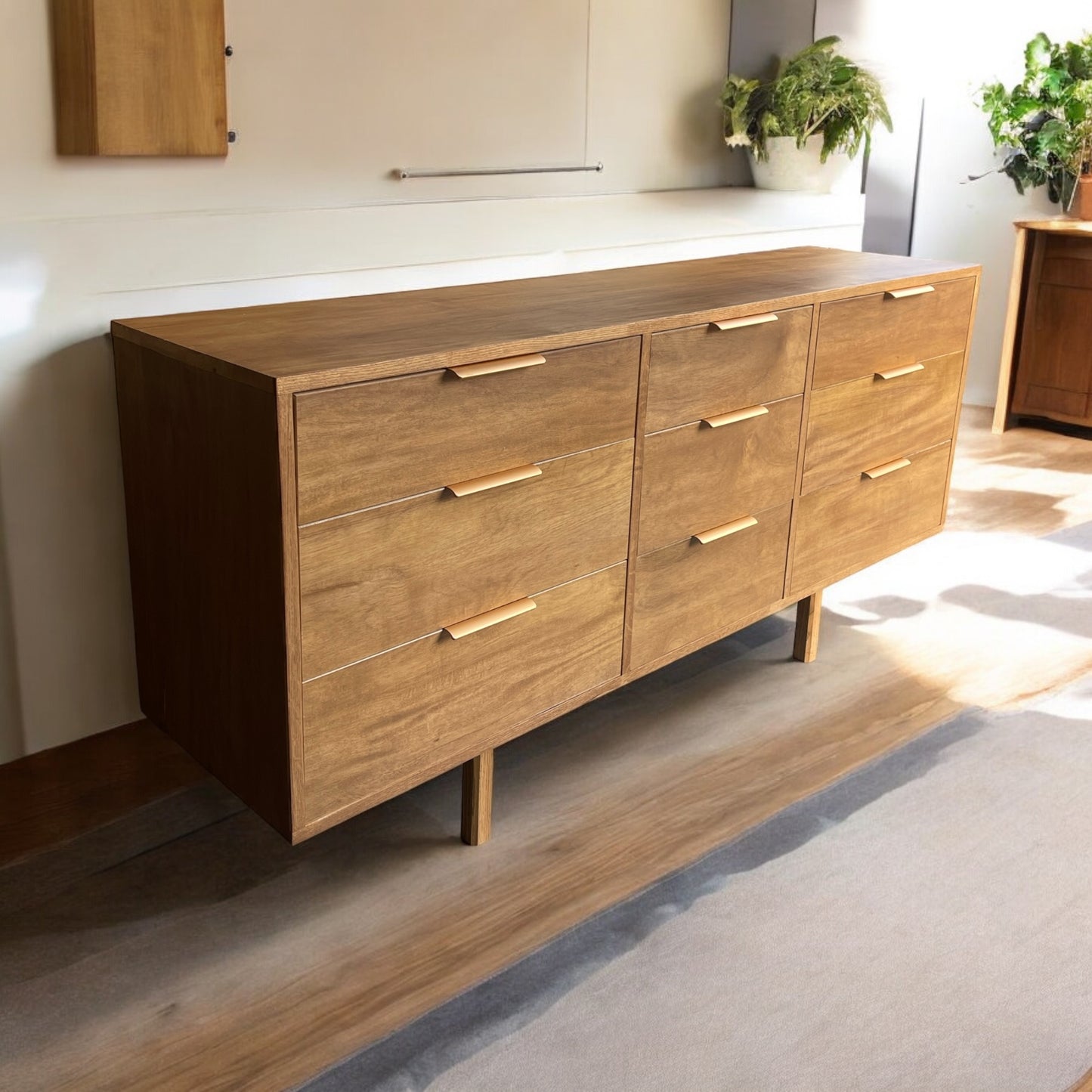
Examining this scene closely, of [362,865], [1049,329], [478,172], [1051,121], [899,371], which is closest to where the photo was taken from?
[362,865]

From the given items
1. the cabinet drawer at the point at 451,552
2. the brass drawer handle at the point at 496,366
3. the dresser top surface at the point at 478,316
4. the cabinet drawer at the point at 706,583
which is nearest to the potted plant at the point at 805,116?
the dresser top surface at the point at 478,316

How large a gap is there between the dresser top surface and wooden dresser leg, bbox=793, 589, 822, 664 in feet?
2.34

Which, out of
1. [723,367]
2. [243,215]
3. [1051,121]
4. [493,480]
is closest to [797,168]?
[723,367]

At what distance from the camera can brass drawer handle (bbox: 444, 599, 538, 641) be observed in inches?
72.1

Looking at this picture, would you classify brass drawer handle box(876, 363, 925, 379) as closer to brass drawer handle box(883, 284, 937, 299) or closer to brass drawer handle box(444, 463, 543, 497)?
brass drawer handle box(883, 284, 937, 299)

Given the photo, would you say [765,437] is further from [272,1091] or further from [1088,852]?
[272,1091]

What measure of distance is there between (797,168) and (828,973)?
193 cm

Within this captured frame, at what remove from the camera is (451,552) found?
70.4 inches

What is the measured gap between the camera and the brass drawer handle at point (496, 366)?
5.65 feet

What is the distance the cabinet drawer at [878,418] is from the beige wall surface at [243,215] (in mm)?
631

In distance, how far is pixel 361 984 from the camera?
5.66 ft

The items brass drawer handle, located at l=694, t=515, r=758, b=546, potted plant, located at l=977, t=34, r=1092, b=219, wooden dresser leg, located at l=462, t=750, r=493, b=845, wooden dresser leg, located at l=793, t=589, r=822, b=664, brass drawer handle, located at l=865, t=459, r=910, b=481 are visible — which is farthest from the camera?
potted plant, located at l=977, t=34, r=1092, b=219

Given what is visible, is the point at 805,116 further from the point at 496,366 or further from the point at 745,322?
the point at 496,366

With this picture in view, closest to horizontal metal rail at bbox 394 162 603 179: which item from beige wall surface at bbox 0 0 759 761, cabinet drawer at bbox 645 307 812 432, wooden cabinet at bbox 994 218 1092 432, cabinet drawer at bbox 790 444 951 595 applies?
beige wall surface at bbox 0 0 759 761
